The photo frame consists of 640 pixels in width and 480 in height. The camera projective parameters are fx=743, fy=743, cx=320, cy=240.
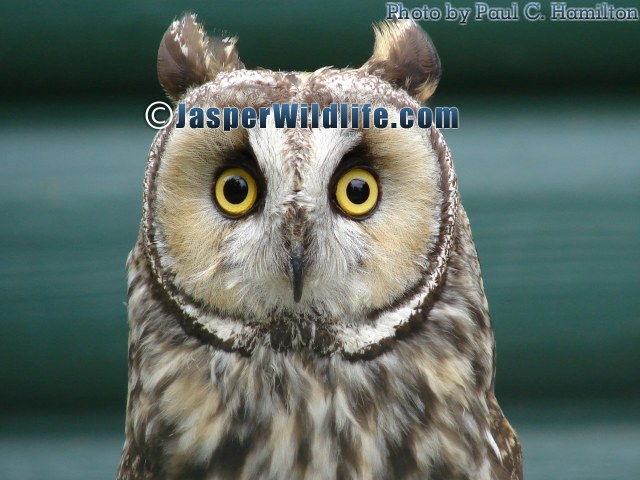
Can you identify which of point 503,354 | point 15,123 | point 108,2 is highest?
point 108,2

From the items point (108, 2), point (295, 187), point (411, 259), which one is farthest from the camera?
point (108, 2)

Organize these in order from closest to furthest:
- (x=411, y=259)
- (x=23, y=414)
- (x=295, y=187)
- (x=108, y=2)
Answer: (x=295, y=187)
(x=411, y=259)
(x=108, y=2)
(x=23, y=414)

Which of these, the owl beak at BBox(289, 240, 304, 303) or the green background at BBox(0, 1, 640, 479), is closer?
the owl beak at BBox(289, 240, 304, 303)

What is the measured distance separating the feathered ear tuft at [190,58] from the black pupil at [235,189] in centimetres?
16

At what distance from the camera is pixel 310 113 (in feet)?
2.83

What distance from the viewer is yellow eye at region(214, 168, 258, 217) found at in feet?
2.97

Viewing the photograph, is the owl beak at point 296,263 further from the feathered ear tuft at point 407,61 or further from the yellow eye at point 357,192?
the feathered ear tuft at point 407,61

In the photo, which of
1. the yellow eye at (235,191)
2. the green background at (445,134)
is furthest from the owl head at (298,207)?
the green background at (445,134)

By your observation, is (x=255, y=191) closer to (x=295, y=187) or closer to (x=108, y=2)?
(x=295, y=187)

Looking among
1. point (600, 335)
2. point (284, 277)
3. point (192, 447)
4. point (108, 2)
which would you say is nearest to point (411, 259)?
point (284, 277)

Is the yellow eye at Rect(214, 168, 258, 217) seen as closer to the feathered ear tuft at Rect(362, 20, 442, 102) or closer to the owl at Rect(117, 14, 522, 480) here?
the owl at Rect(117, 14, 522, 480)

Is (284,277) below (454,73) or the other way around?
below

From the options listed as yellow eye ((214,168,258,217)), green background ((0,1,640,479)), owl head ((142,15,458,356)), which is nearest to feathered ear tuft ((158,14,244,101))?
owl head ((142,15,458,356))

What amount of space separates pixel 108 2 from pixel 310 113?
0.73m
